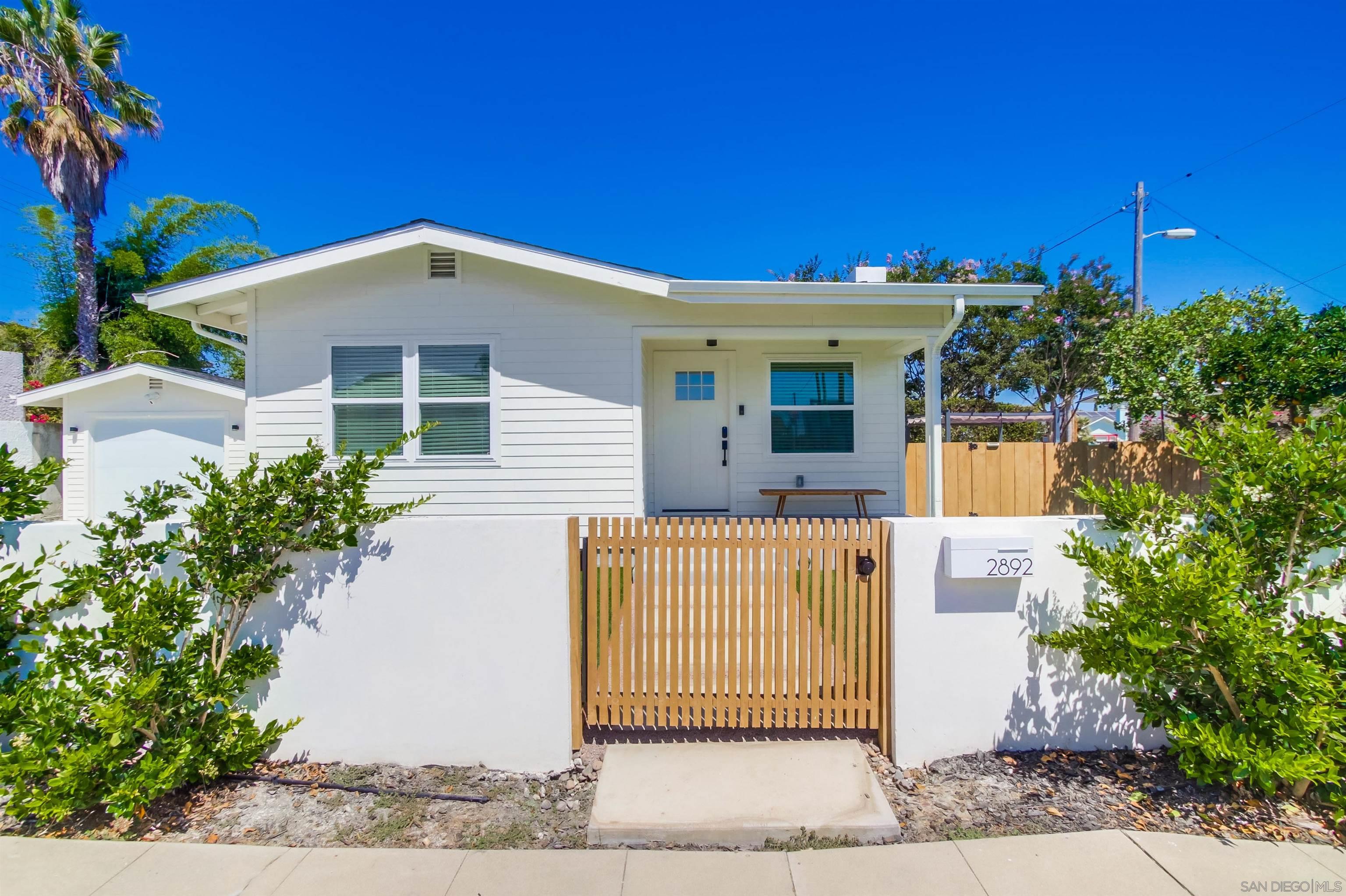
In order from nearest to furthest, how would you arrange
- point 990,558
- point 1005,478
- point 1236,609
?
1. point 1236,609
2. point 990,558
3. point 1005,478

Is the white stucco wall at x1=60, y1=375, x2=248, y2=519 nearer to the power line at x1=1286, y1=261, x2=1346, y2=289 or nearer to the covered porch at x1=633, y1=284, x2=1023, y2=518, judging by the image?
the covered porch at x1=633, y1=284, x2=1023, y2=518

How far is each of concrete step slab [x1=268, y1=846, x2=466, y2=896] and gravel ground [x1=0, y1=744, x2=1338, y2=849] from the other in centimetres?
8

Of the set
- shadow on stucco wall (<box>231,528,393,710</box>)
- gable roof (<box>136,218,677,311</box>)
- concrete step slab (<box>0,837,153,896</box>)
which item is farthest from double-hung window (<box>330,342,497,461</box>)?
concrete step slab (<box>0,837,153,896</box>)

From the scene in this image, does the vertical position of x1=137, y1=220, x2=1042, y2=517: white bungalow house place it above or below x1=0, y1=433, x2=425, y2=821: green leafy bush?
above

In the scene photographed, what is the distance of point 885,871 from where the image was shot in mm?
2203

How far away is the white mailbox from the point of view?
114 inches

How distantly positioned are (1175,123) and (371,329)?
16589 mm

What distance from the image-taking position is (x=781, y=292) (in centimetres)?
561

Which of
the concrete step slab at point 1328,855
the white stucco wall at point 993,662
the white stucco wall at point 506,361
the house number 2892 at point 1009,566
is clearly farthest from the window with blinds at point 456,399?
the concrete step slab at point 1328,855

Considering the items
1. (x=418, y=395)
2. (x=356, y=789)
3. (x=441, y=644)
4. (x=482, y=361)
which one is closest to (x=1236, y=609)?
(x=441, y=644)

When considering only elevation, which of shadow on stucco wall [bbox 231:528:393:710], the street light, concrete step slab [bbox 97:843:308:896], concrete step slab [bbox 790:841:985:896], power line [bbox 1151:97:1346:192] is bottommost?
concrete step slab [bbox 790:841:985:896]

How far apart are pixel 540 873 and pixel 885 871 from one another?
1306 mm

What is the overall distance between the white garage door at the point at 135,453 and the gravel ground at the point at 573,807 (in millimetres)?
8034

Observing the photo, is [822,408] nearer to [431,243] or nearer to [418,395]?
[418,395]
